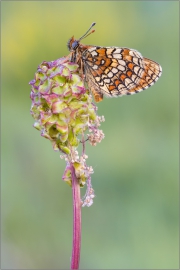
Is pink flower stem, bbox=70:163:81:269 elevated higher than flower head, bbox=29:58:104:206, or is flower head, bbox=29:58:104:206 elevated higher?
flower head, bbox=29:58:104:206

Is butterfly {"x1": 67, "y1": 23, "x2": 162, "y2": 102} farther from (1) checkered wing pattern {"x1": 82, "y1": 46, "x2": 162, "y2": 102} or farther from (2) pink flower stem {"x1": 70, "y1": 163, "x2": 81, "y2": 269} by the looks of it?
(2) pink flower stem {"x1": 70, "y1": 163, "x2": 81, "y2": 269}

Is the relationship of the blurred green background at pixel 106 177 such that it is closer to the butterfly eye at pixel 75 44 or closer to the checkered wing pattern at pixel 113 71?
the checkered wing pattern at pixel 113 71

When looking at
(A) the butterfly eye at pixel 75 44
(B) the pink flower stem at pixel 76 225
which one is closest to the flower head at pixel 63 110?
(B) the pink flower stem at pixel 76 225

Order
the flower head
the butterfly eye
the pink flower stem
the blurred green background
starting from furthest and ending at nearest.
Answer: the blurred green background
the butterfly eye
the flower head
the pink flower stem

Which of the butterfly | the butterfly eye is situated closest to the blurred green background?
the butterfly

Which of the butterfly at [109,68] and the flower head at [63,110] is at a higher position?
the butterfly at [109,68]

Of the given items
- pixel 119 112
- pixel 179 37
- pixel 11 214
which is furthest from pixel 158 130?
pixel 179 37

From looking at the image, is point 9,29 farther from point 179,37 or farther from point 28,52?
point 179,37
